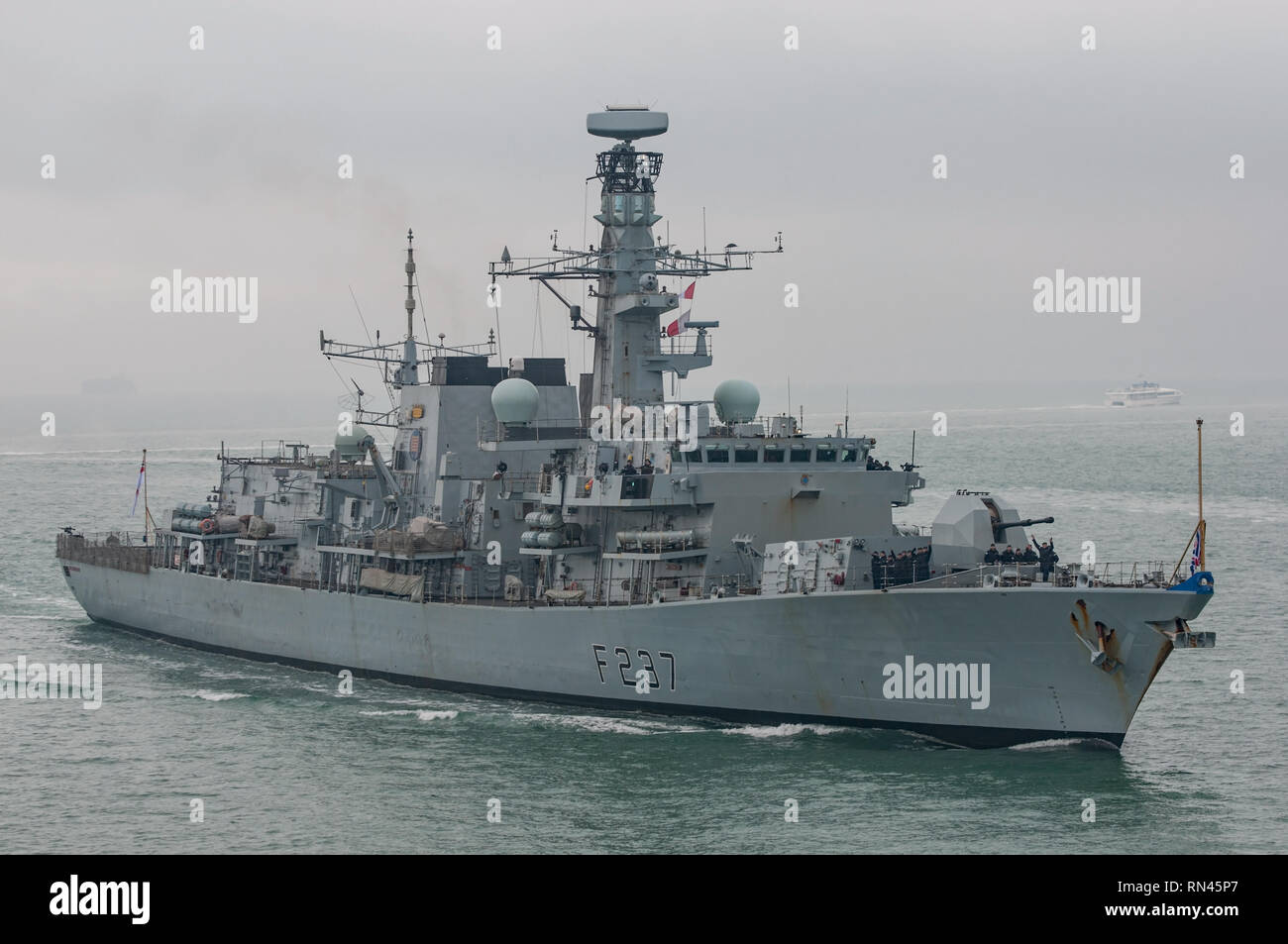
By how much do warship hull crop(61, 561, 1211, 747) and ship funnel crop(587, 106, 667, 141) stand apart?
33.5 feet

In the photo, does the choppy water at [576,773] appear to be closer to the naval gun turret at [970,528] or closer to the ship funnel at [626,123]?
the naval gun turret at [970,528]

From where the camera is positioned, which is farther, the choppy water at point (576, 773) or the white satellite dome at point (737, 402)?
the white satellite dome at point (737, 402)

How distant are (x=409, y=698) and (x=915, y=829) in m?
13.5

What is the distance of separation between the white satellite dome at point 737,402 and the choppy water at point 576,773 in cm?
735

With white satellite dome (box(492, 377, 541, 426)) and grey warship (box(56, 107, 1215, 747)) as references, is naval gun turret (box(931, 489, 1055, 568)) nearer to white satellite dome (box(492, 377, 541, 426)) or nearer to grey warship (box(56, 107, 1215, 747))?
grey warship (box(56, 107, 1215, 747))

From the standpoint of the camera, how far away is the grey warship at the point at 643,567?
24844mm

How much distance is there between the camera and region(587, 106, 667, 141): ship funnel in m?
31.5

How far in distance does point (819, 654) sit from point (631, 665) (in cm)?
402

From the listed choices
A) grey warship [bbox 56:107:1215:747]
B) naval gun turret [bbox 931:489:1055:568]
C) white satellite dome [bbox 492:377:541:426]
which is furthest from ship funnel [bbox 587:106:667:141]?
naval gun turret [bbox 931:489:1055:568]

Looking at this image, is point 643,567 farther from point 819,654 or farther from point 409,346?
point 409,346

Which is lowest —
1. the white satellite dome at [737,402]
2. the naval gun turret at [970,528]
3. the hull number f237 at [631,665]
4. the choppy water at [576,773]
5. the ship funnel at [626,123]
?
the choppy water at [576,773]

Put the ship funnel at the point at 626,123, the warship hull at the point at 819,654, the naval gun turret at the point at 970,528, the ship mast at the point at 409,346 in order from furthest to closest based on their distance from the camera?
the ship mast at the point at 409,346
the ship funnel at the point at 626,123
the naval gun turret at the point at 970,528
the warship hull at the point at 819,654

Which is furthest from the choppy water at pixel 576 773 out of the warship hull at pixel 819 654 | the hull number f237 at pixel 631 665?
the hull number f237 at pixel 631 665
